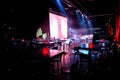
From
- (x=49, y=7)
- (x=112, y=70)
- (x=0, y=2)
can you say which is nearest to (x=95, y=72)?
(x=112, y=70)

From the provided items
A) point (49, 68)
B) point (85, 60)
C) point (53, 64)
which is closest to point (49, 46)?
point (53, 64)

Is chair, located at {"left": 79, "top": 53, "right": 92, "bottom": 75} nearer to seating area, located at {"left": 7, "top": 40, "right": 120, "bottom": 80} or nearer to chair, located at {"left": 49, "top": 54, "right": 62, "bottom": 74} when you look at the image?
seating area, located at {"left": 7, "top": 40, "right": 120, "bottom": 80}

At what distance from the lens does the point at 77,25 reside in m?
18.6

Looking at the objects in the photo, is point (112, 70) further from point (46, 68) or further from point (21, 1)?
point (21, 1)

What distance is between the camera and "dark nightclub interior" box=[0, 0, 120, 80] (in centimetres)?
251

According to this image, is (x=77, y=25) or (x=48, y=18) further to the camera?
(x=77, y=25)

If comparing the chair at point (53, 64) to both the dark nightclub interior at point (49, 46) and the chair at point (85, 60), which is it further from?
the chair at point (85, 60)

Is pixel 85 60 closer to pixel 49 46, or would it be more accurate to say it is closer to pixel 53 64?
pixel 53 64

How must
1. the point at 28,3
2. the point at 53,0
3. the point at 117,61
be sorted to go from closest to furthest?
1. the point at 117,61
2. the point at 28,3
3. the point at 53,0

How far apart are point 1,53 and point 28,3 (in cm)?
688

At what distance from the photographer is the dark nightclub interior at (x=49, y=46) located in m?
2.51

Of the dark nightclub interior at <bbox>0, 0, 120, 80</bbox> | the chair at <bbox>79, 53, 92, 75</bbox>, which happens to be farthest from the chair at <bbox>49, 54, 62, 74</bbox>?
the chair at <bbox>79, 53, 92, 75</bbox>

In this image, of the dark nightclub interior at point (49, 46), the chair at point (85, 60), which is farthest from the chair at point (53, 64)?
the chair at point (85, 60)

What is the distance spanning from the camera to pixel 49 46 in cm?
620
